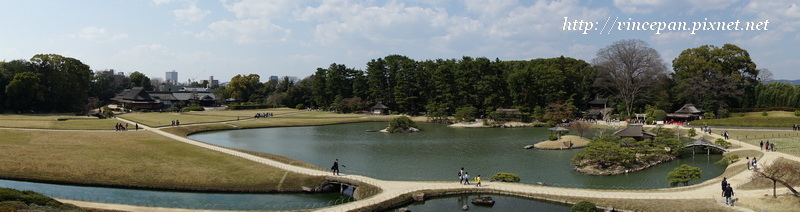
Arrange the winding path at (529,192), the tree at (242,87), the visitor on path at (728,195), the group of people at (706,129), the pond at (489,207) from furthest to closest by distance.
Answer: the tree at (242,87), the group of people at (706,129), the pond at (489,207), the winding path at (529,192), the visitor on path at (728,195)

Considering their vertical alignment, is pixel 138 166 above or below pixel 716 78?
below

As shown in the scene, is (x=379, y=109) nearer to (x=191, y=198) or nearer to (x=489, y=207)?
(x=191, y=198)

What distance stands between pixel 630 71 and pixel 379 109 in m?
47.6

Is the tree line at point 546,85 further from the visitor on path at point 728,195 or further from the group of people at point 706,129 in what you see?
the visitor on path at point 728,195

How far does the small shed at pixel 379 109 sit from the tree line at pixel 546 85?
242cm

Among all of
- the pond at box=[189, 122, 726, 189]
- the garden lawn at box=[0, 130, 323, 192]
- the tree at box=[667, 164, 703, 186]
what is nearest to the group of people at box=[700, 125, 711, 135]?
the pond at box=[189, 122, 726, 189]

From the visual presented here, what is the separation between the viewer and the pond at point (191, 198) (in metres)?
26.0

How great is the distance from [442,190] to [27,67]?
84.0 m

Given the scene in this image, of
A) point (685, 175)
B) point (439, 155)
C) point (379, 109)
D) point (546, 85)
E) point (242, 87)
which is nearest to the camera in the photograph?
point (685, 175)

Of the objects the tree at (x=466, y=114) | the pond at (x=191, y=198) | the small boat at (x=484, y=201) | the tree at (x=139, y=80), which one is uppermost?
the tree at (x=139, y=80)

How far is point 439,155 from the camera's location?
43.9 metres

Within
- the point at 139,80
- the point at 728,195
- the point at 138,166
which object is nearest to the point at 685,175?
the point at 728,195

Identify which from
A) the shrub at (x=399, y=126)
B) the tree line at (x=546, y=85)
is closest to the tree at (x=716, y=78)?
the tree line at (x=546, y=85)

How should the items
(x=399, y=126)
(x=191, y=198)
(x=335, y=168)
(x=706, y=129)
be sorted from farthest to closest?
(x=399, y=126), (x=706, y=129), (x=335, y=168), (x=191, y=198)
